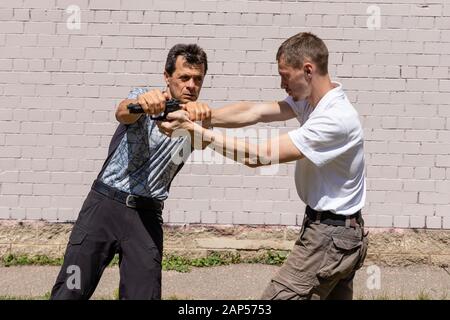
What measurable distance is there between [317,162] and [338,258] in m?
0.53

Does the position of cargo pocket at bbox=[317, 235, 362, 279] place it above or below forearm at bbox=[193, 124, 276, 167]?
below

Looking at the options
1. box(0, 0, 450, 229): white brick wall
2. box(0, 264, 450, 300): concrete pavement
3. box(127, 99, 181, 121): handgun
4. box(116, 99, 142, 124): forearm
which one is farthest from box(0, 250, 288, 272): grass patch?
box(127, 99, 181, 121): handgun

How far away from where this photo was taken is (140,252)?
13.7 feet

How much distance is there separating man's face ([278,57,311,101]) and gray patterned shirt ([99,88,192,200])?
71 cm

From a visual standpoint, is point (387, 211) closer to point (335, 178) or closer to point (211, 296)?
point (211, 296)

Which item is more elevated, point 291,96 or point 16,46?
point 16,46

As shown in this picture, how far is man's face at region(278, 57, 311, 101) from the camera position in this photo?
391 centimetres

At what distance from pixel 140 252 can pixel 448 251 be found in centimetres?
361

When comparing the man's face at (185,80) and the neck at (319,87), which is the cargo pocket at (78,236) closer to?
the man's face at (185,80)

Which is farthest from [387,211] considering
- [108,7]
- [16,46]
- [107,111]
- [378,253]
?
Answer: [16,46]

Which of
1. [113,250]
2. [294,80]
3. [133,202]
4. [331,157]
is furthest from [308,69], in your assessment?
[113,250]

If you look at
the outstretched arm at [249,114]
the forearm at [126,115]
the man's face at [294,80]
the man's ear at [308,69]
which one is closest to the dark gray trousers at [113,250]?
the forearm at [126,115]

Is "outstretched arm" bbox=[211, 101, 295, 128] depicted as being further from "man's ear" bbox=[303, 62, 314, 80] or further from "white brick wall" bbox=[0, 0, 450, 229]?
"white brick wall" bbox=[0, 0, 450, 229]

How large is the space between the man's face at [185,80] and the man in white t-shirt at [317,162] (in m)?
0.30
